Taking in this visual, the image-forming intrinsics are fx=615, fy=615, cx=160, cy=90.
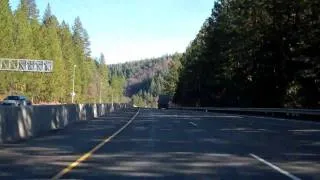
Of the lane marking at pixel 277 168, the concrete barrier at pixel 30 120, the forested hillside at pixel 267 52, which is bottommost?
the lane marking at pixel 277 168

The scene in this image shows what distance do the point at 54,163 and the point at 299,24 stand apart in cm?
4650

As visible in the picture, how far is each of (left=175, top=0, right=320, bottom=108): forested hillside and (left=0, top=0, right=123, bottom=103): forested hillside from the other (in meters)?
32.3

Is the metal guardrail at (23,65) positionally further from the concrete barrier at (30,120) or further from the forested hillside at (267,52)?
the concrete barrier at (30,120)

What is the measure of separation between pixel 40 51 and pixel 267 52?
214 feet

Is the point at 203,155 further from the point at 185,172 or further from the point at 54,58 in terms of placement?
the point at 54,58

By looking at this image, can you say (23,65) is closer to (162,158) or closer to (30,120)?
(30,120)

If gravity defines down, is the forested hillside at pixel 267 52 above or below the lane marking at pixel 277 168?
above

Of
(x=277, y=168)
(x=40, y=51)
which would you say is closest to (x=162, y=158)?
(x=277, y=168)

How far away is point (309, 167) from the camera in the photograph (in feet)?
45.9

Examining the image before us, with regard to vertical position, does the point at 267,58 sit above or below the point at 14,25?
below

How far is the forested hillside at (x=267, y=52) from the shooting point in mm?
53188

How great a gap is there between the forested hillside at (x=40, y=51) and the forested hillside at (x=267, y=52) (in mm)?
32280

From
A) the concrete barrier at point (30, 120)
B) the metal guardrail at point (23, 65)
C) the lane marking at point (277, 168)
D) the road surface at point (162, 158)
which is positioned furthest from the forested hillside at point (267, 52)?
the lane marking at point (277, 168)

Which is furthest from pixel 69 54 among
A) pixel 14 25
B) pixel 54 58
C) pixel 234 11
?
pixel 234 11
